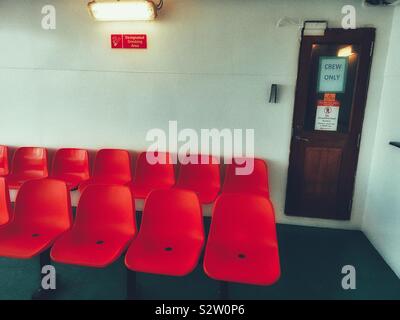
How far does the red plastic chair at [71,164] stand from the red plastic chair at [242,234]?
2184 millimetres

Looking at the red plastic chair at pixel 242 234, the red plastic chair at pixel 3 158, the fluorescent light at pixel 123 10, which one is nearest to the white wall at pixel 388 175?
the red plastic chair at pixel 242 234

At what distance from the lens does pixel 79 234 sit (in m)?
2.47

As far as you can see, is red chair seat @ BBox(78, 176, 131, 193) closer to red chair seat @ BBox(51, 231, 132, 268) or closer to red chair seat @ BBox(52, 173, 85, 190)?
red chair seat @ BBox(52, 173, 85, 190)

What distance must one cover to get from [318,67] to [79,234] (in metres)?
2.95

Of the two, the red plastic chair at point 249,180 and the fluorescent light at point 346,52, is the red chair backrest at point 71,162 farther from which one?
the fluorescent light at point 346,52

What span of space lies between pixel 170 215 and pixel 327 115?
86.7 inches

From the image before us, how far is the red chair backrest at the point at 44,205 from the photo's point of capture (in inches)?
100

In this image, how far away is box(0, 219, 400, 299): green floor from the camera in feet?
8.10

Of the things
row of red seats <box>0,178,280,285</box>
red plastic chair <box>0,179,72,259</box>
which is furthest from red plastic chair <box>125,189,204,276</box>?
red plastic chair <box>0,179,72,259</box>

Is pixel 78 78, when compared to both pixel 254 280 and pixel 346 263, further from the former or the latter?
pixel 346 263

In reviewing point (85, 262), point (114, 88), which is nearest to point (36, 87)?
point (114, 88)

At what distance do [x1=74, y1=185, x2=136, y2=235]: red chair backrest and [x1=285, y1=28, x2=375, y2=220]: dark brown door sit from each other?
2.07 m

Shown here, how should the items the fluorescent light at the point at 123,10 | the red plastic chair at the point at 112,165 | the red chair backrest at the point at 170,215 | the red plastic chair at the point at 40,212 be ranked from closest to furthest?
the red chair backrest at the point at 170,215 → the red plastic chair at the point at 40,212 → the fluorescent light at the point at 123,10 → the red plastic chair at the point at 112,165

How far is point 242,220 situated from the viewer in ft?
7.71
